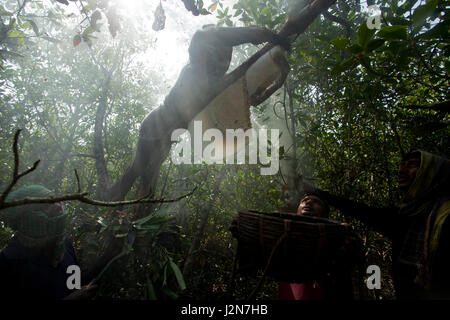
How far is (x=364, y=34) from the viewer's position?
149cm

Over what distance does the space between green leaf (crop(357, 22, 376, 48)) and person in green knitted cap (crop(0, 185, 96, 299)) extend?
104 inches

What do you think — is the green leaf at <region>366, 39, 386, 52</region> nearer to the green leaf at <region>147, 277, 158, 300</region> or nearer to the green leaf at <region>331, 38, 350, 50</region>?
the green leaf at <region>331, 38, 350, 50</region>

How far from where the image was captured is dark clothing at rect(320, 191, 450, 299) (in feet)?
4.75

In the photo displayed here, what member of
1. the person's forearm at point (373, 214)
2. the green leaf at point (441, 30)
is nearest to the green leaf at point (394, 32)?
the green leaf at point (441, 30)

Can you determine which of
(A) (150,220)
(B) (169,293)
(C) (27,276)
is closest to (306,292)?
(B) (169,293)

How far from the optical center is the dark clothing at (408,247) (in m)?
1.45

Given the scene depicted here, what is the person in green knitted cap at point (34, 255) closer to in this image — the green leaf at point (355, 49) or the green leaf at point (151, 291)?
the green leaf at point (151, 291)

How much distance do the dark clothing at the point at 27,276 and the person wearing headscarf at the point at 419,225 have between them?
8.44 ft

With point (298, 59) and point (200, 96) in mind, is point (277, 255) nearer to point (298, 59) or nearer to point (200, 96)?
point (200, 96)
